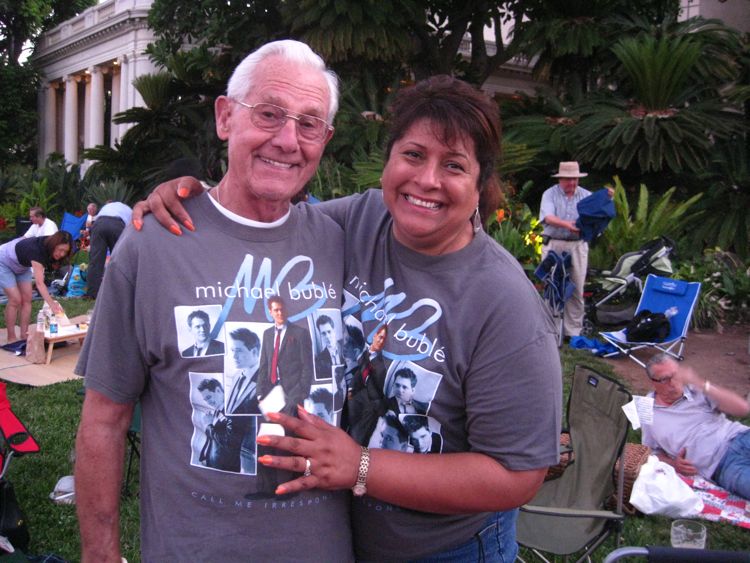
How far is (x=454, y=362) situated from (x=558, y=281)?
7.28m

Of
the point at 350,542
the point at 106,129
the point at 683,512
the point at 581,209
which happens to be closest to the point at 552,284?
the point at 581,209

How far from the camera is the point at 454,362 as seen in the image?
61.7 inches

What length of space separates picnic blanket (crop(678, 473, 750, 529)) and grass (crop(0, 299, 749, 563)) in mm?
51

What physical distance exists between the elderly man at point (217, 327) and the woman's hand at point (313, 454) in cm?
7

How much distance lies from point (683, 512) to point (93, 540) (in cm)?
385

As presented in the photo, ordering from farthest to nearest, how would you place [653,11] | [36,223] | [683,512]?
[653,11] → [36,223] → [683,512]

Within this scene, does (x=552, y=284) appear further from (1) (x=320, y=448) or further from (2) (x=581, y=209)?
(1) (x=320, y=448)

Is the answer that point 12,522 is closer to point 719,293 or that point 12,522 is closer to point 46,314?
point 46,314

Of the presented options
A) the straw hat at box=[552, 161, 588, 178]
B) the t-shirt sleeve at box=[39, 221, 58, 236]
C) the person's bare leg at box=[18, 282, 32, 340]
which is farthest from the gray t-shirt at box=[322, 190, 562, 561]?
the t-shirt sleeve at box=[39, 221, 58, 236]

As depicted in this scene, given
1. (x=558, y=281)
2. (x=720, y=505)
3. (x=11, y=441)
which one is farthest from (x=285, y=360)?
(x=558, y=281)

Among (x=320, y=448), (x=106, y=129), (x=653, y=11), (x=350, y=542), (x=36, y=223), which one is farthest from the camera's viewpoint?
(x=106, y=129)

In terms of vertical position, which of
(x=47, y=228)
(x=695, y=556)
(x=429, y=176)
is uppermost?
(x=429, y=176)

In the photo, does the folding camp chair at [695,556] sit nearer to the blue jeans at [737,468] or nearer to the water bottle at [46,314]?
the blue jeans at [737,468]

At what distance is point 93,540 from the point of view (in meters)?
1.59
